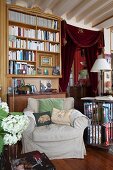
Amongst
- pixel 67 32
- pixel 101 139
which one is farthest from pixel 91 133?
pixel 67 32

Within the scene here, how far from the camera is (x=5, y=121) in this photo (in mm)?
1128

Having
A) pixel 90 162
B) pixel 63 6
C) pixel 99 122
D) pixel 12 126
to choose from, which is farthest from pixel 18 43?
pixel 12 126

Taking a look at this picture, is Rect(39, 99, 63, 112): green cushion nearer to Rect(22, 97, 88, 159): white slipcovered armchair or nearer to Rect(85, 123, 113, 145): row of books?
Rect(22, 97, 88, 159): white slipcovered armchair

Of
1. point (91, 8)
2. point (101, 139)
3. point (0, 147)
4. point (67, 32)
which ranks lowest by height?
point (101, 139)

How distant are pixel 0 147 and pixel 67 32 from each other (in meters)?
3.49

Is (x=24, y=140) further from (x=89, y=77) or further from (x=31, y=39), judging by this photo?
(x=89, y=77)

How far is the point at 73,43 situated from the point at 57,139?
8.57 ft

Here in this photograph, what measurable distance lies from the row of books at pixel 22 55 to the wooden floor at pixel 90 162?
213 centimetres

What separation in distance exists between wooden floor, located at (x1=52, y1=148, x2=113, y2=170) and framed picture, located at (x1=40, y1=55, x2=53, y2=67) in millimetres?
2134

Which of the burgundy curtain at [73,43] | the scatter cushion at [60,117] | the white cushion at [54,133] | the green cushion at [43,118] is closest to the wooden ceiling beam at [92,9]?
the burgundy curtain at [73,43]

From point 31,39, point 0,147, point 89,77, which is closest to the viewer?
point 0,147

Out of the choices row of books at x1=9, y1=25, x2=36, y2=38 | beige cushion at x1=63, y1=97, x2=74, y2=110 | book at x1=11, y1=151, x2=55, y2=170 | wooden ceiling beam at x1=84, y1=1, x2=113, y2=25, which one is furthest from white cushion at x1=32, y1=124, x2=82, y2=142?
wooden ceiling beam at x1=84, y1=1, x2=113, y2=25

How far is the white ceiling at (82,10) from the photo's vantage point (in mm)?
3640

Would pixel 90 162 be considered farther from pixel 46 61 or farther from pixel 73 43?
pixel 73 43
